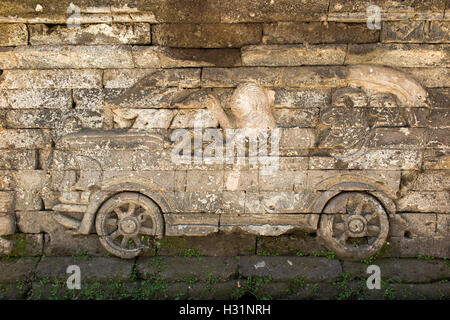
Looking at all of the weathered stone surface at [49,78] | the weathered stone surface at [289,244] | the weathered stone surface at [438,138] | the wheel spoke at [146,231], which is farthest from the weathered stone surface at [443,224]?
the weathered stone surface at [49,78]

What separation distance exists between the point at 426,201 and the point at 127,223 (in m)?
3.53

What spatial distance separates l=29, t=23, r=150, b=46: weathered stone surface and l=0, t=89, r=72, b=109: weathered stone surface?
554mm

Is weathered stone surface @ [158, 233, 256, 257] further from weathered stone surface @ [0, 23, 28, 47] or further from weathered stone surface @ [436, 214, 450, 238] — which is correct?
weathered stone surface @ [0, 23, 28, 47]

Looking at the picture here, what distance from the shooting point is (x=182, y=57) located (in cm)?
409

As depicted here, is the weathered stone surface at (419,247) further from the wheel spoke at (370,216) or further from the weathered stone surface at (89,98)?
the weathered stone surface at (89,98)

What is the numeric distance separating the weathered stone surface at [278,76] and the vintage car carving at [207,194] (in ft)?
0.90

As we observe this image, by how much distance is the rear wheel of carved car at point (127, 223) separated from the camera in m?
4.20

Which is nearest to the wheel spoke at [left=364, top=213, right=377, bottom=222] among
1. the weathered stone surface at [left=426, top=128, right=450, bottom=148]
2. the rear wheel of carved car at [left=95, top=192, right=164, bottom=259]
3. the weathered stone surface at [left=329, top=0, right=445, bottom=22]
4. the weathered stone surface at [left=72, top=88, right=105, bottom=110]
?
the weathered stone surface at [left=426, top=128, right=450, bottom=148]

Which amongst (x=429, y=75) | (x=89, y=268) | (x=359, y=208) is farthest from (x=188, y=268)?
(x=429, y=75)

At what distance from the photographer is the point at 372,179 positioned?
416 cm

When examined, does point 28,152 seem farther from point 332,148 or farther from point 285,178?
point 332,148

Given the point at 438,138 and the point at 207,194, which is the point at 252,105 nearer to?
the point at 207,194

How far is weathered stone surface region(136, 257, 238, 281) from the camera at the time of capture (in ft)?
13.4

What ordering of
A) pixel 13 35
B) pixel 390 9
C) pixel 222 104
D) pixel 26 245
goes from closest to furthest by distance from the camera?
pixel 390 9 → pixel 13 35 → pixel 222 104 → pixel 26 245
